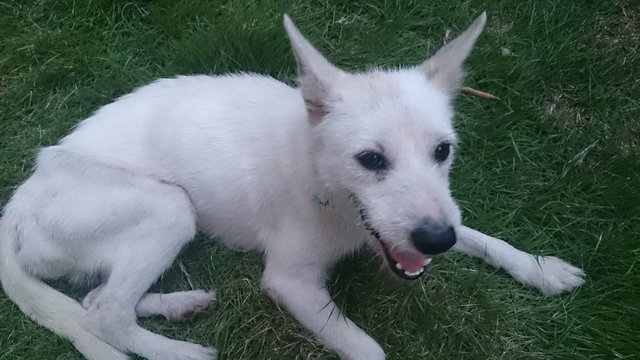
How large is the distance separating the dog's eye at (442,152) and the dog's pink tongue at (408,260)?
1.47 ft

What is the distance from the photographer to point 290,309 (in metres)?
3.66

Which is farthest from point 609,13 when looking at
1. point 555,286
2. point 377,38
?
point 555,286

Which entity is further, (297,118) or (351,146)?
(297,118)

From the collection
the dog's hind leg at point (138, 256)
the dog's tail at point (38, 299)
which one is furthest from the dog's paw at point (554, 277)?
the dog's tail at point (38, 299)

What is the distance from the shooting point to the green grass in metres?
3.86

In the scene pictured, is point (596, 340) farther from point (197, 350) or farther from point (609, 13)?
point (609, 13)

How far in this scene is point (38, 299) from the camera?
12.1 feet

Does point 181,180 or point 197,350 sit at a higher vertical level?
point 181,180

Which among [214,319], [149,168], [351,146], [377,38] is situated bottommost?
[214,319]

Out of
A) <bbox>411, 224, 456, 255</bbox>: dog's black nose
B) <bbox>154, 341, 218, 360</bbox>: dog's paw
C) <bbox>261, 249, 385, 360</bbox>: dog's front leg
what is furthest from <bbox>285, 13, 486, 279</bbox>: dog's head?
<bbox>154, 341, 218, 360</bbox>: dog's paw

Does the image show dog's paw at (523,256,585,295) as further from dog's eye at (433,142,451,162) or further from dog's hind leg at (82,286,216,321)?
dog's hind leg at (82,286,216,321)

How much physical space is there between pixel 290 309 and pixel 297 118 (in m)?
1.01

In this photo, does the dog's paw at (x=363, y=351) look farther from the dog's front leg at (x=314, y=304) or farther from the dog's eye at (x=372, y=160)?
the dog's eye at (x=372, y=160)

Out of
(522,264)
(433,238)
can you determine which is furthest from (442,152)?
(522,264)
